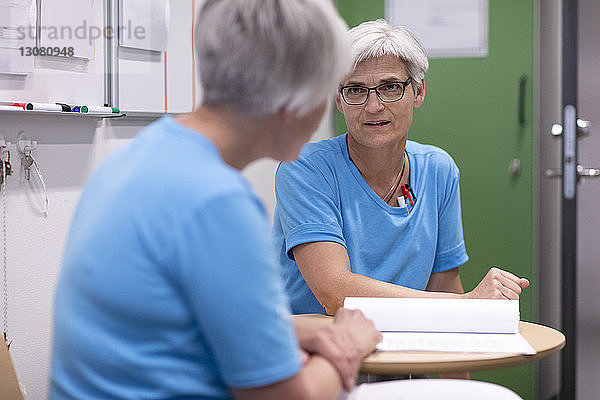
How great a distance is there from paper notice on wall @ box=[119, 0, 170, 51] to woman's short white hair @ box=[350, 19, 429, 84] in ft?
2.60

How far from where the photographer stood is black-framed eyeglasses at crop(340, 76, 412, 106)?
1765 mm

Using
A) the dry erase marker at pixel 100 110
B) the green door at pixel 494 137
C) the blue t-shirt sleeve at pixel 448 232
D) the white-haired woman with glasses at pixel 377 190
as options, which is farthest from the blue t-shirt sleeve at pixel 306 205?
the green door at pixel 494 137

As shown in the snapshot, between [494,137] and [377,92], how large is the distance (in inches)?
58.5

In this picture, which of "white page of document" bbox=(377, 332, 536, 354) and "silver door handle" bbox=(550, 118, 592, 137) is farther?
"silver door handle" bbox=(550, 118, 592, 137)

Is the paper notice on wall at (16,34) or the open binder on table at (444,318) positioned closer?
the open binder on table at (444,318)

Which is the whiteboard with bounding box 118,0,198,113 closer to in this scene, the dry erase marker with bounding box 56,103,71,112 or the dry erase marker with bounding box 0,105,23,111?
the dry erase marker with bounding box 56,103,71,112

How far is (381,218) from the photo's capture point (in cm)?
175

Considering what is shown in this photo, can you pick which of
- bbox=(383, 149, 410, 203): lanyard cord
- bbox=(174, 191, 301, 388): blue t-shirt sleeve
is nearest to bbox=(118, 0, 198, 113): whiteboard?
bbox=(383, 149, 410, 203): lanyard cord

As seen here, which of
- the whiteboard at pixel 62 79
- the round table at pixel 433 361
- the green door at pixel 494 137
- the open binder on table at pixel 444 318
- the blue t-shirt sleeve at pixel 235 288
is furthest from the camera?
the green door at pixel 494 137

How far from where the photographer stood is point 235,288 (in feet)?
2.58

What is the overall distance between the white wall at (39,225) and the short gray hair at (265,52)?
1144 mm

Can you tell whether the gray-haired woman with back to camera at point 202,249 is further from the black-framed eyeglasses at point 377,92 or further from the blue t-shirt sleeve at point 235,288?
the black-framed eyeglasses at point 377,92

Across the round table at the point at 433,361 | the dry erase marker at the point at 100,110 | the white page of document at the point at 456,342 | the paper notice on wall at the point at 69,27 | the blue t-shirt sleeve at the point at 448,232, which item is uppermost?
the paper notice on wall at the point at 69,27

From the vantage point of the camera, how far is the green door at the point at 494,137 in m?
3.06
